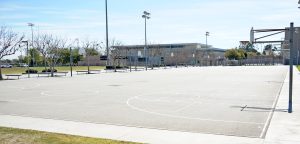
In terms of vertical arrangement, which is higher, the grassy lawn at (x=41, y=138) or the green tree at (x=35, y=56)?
the green tree at (x=35, y=56)

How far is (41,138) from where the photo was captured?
9.14 meters

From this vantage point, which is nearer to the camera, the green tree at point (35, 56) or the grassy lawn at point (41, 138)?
the grassy lawn at point (41, 138)

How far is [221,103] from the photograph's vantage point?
15922 mm

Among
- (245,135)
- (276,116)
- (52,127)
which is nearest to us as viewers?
(245,135)

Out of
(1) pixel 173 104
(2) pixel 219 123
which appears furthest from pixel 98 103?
(2) pixel 219 123

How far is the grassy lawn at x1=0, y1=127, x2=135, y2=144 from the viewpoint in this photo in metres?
8.73

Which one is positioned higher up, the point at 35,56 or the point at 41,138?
the point at 35,56

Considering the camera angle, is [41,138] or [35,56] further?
[35,56]

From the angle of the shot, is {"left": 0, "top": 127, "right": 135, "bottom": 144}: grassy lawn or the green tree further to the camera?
the green tree

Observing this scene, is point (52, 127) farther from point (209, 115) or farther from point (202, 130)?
point (209, 115)

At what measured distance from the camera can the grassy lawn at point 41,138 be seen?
8.73 metres

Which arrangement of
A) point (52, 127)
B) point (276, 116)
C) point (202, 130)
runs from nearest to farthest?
point (202, 130) → point (52, 127) → point (276, 116)

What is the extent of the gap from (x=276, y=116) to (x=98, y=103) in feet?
26.9

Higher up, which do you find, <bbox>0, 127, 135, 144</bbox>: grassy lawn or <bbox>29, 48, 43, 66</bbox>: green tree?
<bbox>29, 48, 43, 66</bbox>: green tree
